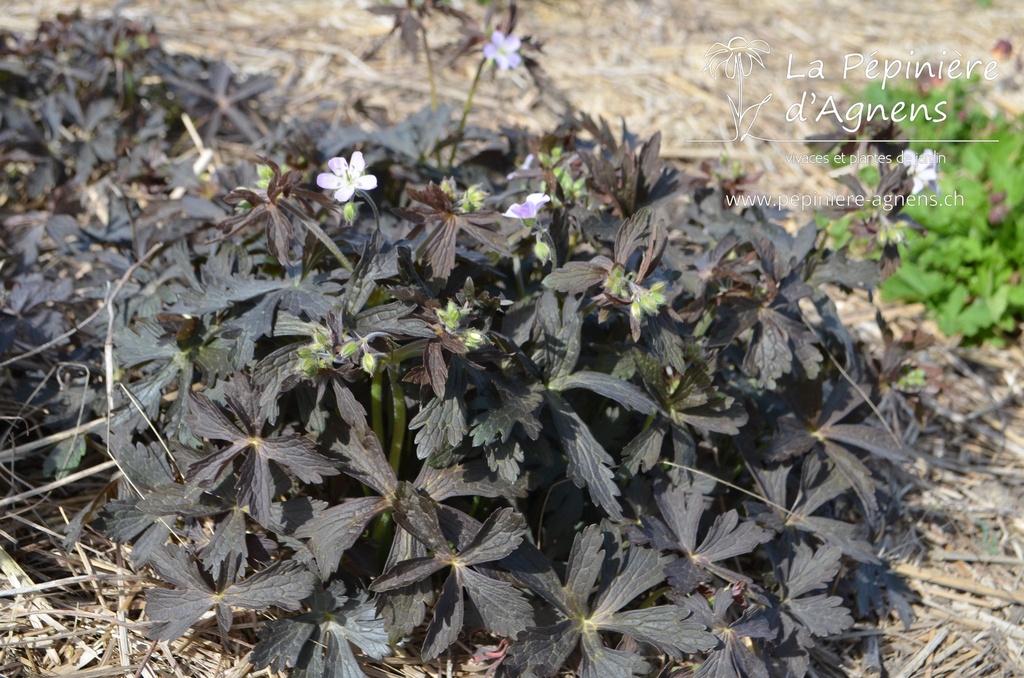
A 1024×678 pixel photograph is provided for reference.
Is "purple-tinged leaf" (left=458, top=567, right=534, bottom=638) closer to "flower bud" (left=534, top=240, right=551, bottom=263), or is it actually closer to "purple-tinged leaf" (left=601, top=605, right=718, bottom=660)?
"purple-tinged leaf" (left=601, top=605, right=718, bottom=660)

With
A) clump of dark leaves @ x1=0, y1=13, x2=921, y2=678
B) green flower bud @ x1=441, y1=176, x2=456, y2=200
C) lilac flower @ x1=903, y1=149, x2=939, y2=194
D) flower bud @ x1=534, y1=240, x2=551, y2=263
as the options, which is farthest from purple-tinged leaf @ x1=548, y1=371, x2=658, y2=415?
lilac flower @ x1=903, y1=149, x2=939, y2=194

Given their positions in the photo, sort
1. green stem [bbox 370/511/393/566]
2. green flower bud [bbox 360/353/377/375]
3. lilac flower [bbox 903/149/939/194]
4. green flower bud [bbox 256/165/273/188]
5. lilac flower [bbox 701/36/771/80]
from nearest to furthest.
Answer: green flower bud [bbox 360/353/377/375], green flower bud [bbox 256/165/273/188], green stem [bbox 370/511/393/566], lilac flower [bbox 903/149/939/194], lilac flower [bbox 701/36/771/80]

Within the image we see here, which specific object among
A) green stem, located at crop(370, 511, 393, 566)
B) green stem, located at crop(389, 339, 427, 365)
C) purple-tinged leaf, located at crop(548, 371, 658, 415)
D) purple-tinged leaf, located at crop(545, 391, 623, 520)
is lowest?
green stem, located at crop(370, 511, 393, 566)

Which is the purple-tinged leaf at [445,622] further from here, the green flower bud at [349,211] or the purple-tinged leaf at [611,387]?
the green flower bud at [349,211]

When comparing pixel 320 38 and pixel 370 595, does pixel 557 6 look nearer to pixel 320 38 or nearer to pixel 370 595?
pixel 320 38

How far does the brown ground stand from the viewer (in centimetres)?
207

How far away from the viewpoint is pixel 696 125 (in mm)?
4105

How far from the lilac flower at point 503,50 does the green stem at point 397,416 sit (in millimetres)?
1211

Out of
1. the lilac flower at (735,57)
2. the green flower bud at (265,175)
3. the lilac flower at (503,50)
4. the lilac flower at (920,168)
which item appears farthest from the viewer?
the lilac flower at (735,57)

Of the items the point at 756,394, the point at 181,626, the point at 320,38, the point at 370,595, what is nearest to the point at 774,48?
the point at 320,38

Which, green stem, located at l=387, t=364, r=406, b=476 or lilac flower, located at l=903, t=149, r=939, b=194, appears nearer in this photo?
green stem, located at l=387, t=364, r=406, b=476

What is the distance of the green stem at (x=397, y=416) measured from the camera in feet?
6.23

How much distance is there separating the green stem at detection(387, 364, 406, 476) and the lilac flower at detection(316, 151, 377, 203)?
406 millimetres

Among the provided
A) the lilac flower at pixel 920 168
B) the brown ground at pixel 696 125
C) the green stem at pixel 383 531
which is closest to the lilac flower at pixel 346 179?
the green stem at pixel 383 531
